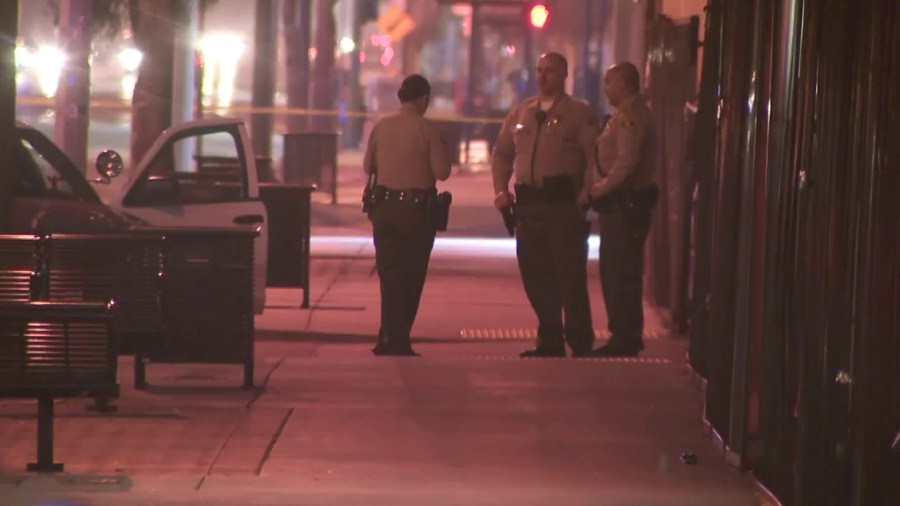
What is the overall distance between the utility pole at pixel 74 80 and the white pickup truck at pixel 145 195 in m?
3.15

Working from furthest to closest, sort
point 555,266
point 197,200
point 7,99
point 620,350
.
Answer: point 197,200, point 620,350, point 555,266, point 7,99

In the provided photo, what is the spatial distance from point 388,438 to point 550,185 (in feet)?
11.5

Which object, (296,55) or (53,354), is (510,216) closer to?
(53,354)

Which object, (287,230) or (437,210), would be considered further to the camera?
(287,230)

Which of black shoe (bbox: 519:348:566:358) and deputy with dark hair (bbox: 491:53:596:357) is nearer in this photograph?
deputy with dark hair (bbox: 491:53:596:357)

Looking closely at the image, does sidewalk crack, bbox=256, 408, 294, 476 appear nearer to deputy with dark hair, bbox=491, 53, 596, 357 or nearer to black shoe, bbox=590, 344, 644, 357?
deputy with dark hair, bbox=491, 53, 596, 357

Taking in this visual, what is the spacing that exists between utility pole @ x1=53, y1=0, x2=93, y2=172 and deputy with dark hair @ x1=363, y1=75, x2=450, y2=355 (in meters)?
6.14

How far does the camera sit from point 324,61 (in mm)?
36750

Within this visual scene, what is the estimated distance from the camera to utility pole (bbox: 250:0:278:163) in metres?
29.7

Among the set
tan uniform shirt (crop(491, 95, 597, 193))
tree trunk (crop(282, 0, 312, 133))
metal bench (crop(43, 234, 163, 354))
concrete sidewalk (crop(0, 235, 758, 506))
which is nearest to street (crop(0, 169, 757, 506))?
concrete sidewalk (crop(0, 235, 758, 506))

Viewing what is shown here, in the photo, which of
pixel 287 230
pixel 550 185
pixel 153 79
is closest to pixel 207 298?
pixel 550 185

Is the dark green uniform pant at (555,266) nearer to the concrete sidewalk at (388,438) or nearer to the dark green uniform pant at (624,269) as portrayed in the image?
the dark green uniform pant at (624,269)

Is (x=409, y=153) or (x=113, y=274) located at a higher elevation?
(x=409, y=153)

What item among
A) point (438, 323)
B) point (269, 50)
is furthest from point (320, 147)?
point (438, 323)
